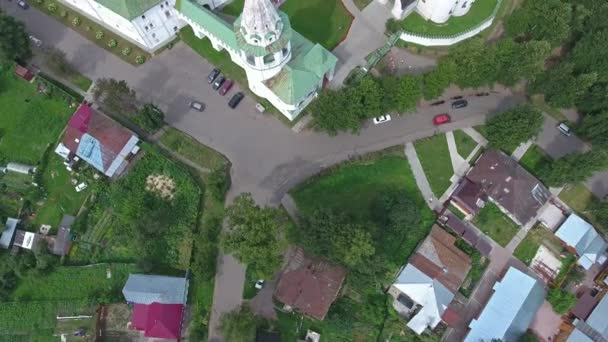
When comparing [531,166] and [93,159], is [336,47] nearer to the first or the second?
[531,166]

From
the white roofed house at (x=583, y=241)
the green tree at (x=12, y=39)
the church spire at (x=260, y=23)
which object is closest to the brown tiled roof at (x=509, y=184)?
the white roofed house at (x=583, y=241)

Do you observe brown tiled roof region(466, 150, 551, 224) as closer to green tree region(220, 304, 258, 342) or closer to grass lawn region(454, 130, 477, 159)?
grass lawn region(454, 130, 477, 159)

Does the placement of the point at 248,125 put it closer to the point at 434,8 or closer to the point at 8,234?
the point at 434,8

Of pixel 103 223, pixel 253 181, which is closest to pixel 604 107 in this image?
pixel 253 181

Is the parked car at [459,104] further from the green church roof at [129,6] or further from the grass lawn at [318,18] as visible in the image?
the green church roof at [129,6]

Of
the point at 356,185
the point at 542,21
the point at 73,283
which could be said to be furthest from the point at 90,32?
the point at 542,21
